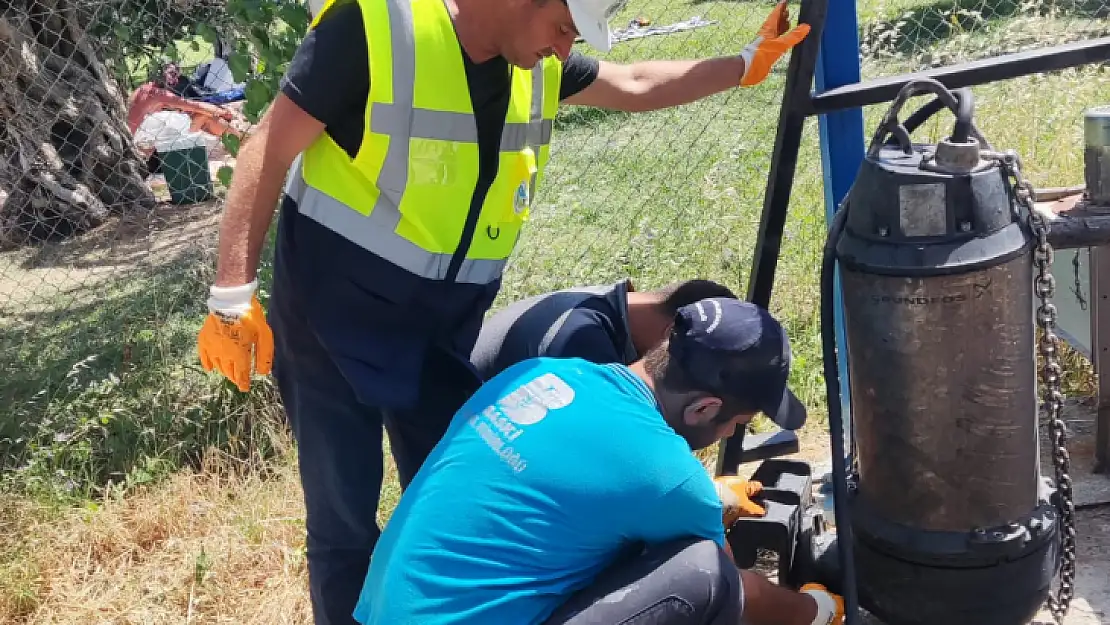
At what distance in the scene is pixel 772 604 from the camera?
238 cm

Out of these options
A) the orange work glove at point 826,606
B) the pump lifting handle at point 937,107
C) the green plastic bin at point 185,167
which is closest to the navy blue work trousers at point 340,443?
the orange work glove at point 826,606

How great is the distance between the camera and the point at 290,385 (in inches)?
97.2

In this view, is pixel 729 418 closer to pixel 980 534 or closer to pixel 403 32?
pixel 980 534

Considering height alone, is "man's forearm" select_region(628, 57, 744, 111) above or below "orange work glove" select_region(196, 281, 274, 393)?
above

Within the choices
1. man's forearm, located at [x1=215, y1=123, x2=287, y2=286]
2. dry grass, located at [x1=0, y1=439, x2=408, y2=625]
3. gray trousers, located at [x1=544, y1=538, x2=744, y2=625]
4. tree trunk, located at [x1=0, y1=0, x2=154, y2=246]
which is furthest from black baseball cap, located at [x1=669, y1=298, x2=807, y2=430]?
tree trunk, located at [x1=0, y1=0, x2=154, y2=246]

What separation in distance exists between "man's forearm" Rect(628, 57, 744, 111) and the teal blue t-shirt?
1000 mm

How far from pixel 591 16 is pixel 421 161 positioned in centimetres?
46

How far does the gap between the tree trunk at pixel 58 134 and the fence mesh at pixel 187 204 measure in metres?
0.02

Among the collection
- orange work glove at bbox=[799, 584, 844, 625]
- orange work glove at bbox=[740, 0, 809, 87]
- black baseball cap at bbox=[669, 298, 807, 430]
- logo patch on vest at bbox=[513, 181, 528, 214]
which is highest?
orange work glove at bbox=[740, 0, 809, 87]

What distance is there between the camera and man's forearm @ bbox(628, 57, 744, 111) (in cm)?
268

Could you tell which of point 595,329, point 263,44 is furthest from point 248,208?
point 263,44

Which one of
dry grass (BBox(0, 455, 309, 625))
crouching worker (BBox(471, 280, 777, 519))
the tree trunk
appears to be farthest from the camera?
the tree trunk

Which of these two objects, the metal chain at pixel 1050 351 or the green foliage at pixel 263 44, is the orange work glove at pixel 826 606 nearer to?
the metal chain at pixel 1050 351

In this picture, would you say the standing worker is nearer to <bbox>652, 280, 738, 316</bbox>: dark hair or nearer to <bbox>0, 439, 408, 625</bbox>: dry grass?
<bbox>652, 280, 738, 316</bbox>: dark hair
